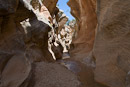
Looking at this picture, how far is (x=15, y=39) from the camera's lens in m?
4.24

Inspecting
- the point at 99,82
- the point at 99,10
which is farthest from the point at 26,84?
the point at 99,10

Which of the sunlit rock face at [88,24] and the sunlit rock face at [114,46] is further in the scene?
the sunlit rock face at [88,24]

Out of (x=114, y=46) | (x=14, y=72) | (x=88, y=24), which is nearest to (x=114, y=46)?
(x=114, y=46)

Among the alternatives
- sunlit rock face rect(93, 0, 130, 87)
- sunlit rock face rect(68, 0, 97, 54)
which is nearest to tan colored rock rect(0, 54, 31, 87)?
sunlit rock face rect(93, 0, 130, 87)

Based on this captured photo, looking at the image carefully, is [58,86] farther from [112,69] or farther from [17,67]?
[112,69]

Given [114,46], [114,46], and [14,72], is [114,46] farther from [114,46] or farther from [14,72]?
[14,72]

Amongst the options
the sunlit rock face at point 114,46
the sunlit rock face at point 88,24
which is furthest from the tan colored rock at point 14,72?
the sunlit rock face at point 88,24

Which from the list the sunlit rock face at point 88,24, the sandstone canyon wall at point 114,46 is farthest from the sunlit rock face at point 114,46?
the sunlit rock face at point 88,24

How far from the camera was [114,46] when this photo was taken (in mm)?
3920

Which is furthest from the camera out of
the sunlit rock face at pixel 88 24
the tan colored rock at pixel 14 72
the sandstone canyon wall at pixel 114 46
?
the sunlit rock face at pixel 88 24

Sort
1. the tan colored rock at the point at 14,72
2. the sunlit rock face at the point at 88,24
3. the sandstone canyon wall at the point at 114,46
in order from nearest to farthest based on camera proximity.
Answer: the tan colored rock at the point at 14,72 → the sandstone canyon wall at the point at 114,46 → the sunlit rock face at the point at 88,24

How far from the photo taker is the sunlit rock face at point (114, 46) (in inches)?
132

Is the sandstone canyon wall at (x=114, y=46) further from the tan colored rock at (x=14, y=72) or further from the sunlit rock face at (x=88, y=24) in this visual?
the sunlit rock face at (x=88, y=24)

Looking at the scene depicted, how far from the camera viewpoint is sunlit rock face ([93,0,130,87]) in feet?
11.0
